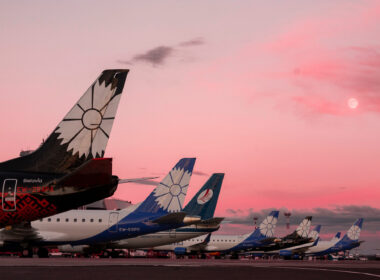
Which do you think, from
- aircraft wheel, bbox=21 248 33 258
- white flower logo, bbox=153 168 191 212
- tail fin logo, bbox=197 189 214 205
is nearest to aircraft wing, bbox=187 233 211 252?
tail fin logo, bbox=197 189 214 205

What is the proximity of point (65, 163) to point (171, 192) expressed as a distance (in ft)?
95.1

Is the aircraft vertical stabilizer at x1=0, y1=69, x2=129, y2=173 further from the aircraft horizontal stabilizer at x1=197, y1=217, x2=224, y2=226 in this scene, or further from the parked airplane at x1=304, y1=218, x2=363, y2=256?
the parked airplane at x1=304, y1=218, x2=363, y2=256

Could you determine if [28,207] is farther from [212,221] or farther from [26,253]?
[212,221]

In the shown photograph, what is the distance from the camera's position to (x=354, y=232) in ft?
395

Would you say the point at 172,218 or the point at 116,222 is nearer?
the point at 172,218

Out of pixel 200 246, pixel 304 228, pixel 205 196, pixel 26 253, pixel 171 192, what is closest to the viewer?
pixel 171 192

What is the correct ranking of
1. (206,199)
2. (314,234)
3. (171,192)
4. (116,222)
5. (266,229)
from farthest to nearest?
(314,234) < (266,229) < (206,199) < (171,192) < (116,222)

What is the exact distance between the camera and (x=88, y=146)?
18.8 meters

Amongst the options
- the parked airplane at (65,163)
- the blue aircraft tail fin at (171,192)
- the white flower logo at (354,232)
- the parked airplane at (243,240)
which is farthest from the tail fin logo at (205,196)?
the white flower logo at (354,232)

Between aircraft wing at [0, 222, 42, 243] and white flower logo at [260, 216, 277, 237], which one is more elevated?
white flower logo at [260, 216, 277, 237]

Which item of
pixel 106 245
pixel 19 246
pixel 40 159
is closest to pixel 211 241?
pixel 106 245

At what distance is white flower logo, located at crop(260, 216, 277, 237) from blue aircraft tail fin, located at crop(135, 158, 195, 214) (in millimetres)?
44239

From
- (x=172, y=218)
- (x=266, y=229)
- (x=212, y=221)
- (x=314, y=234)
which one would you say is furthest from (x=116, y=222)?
(x=314, y=234)

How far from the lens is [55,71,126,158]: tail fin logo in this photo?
18.8 m
